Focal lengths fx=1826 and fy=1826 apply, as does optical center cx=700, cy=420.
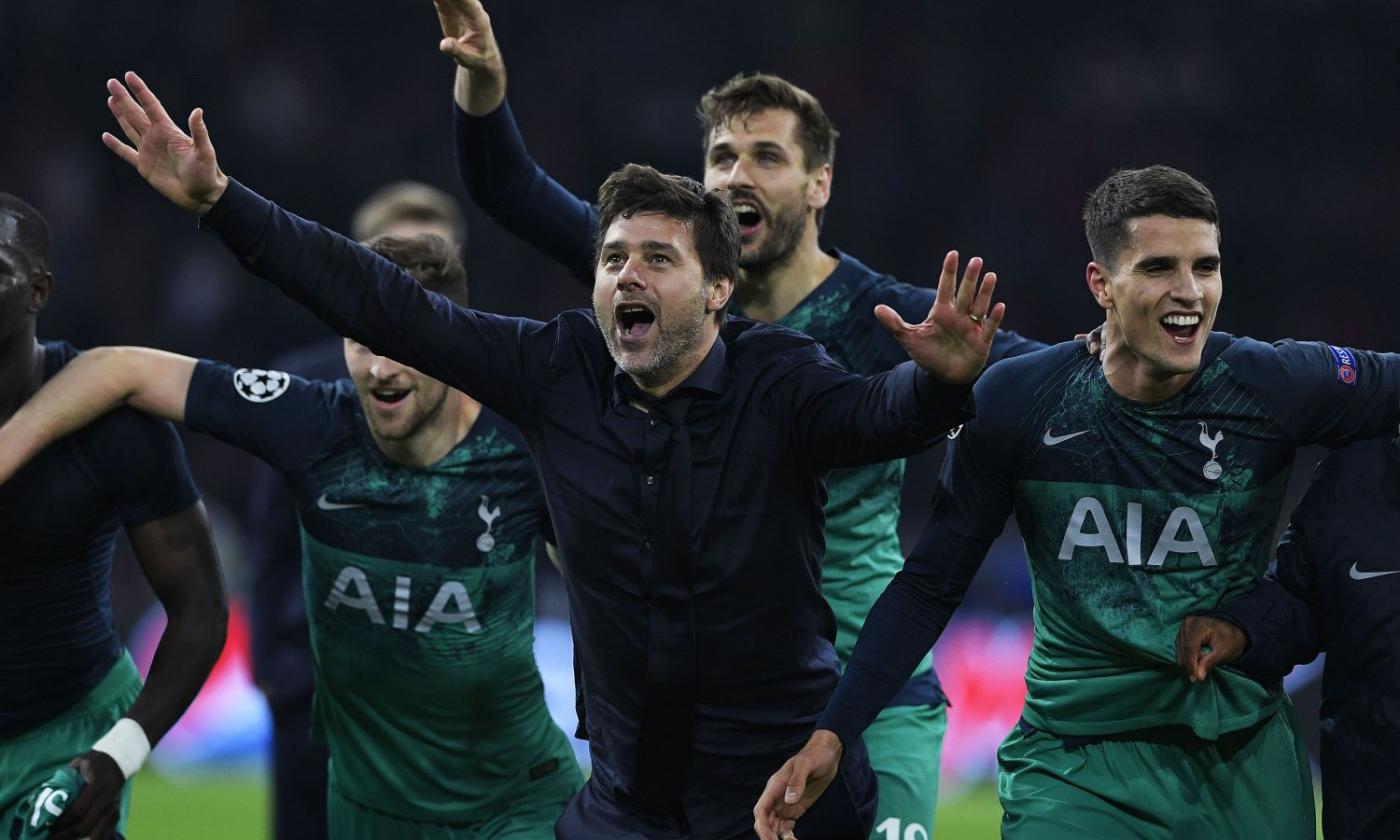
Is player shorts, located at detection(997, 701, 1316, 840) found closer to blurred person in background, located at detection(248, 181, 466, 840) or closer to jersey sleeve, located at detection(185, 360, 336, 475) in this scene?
jersey sleeve, located at detection(185, 360, 336, 475)

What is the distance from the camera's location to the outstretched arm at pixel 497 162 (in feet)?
15.4

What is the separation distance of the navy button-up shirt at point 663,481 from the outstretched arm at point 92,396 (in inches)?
41.0

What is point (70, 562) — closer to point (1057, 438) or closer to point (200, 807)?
point (1057, 438)

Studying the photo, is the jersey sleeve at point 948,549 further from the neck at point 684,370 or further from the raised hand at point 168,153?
the raised hand at point 168,153

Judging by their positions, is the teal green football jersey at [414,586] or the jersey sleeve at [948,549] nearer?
the jersey sleeve at [948,549]

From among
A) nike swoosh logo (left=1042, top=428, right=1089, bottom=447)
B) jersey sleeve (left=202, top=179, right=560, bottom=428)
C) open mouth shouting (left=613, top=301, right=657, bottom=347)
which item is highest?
nike swoosh logo (left=1042, top=428, right=1089, bottom=447)

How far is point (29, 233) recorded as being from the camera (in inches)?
180

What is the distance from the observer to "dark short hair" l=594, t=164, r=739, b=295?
3.88 metres

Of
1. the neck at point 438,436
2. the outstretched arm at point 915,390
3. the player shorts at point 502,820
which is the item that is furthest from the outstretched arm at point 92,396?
the outstretched arm at point 915,390

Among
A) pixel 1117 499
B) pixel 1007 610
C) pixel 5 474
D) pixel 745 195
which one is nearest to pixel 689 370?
pixel 1117 499

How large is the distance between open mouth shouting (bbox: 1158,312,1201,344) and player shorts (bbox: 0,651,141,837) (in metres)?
2.72

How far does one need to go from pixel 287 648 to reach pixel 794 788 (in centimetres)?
255

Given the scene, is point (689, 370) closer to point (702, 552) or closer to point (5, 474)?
point (702, 552)

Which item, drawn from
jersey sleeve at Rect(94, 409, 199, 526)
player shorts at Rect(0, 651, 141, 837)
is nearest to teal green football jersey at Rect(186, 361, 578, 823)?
jersey sleeve at Rect(94, 409, 199, 526)
